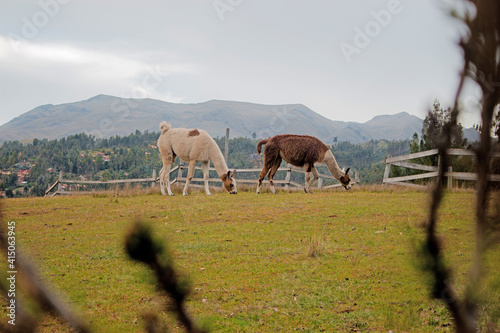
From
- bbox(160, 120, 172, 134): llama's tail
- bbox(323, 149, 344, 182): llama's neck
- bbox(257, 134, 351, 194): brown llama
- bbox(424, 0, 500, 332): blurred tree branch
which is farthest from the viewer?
bbox(160, 120, 172, 134): llama's tail

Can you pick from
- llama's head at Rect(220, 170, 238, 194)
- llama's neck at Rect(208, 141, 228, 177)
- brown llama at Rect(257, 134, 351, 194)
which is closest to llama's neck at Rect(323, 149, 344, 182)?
brown llama at Rect(257, 134, 351, 194)

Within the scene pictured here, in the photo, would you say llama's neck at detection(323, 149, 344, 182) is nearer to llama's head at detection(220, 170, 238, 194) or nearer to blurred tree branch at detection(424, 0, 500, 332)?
llama's head at detection(220, 170, 238, 194)

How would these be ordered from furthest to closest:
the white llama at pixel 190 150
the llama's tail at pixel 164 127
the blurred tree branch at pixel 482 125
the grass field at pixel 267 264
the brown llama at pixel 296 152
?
the llama's tail at pixel 164 127
the white llama at pixel 190 150
the brown llama at pixel 296 152
the grass field at pixel 267 264
the blurred tree branch at pixel 482 125

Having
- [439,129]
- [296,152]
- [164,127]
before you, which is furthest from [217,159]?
[439,129]

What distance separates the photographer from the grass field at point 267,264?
5.12 metres

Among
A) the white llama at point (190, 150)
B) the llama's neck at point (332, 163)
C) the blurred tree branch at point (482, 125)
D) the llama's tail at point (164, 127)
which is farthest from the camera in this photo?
the llama's tail at point (164, 127)

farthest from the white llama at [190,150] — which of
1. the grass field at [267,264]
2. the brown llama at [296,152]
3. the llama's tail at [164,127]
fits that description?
the grass field at [267,264]

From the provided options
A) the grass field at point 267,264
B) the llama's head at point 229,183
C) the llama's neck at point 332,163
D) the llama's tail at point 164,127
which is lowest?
the grass field at point 267,264

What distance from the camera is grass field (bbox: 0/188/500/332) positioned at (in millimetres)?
5117

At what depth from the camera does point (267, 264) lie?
7.35 metres

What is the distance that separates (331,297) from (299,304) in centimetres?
51

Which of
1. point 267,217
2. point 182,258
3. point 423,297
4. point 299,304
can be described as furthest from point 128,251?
point 267,217

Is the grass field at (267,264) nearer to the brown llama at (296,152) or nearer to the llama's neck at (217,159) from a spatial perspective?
the brown llama at (296,152)

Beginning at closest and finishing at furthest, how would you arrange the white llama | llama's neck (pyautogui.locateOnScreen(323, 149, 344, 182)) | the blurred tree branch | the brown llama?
the blurred tree branch, the brown llama, the white llama, llama's neck (pyautogui.locateOnScreen(323, 149, 344, 182))
